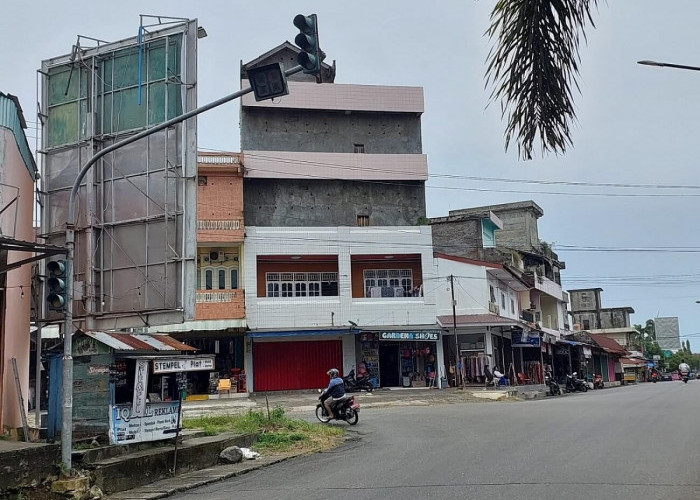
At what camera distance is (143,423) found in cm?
1227

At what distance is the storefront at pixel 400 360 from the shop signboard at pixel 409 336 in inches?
14.7

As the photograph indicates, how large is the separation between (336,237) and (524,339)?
44.6ft

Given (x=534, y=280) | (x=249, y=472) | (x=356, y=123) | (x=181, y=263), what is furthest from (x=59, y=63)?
(x=534, y=280)

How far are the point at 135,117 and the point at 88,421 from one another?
22.4ft

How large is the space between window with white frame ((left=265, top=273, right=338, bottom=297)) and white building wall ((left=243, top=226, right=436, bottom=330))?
1461 millimetres

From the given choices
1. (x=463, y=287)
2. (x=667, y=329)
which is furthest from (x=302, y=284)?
(x=667, y=329)

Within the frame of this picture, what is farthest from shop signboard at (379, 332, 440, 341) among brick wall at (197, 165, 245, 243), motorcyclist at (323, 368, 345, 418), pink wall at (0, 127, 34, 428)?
pink wall at (0, 127, 34, 428)

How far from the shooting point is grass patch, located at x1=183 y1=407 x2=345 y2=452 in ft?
51.0

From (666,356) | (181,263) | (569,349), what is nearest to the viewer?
(181,263)

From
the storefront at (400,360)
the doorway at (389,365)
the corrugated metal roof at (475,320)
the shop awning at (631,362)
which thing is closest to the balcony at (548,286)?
the corrugated metal roof at (475,320)

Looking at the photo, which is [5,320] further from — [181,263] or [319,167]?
A: [319,167]

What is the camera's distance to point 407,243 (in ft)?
127

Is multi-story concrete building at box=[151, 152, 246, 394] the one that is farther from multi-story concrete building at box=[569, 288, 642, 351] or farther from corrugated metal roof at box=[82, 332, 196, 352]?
multi-story concrete building at box=[569, 288, 642, 351]

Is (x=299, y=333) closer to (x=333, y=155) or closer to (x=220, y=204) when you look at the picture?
(x=220, y=204)
